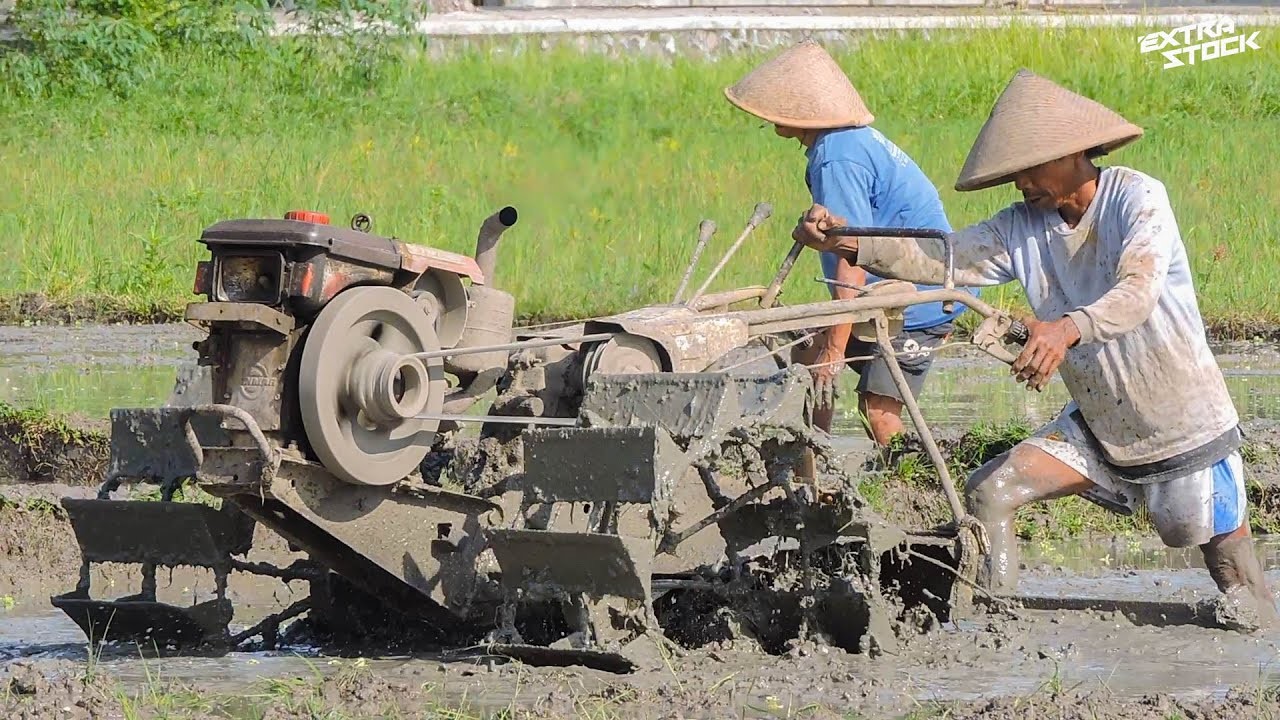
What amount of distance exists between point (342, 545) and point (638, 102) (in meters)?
10.7

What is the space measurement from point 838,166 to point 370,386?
2.18m

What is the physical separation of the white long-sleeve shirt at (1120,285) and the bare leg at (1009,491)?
154mm

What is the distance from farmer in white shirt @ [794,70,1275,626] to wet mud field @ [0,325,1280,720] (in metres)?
0.27

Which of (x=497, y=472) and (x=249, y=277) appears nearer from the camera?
(x=249, y=277)

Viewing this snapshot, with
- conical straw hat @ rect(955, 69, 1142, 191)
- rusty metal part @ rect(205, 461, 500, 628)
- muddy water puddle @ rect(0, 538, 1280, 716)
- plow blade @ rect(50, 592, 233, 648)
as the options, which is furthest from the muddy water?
conical straw hat @ rect(955, 69, 1142, 191)

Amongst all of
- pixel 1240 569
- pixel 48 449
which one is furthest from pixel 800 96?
pixel 48 449

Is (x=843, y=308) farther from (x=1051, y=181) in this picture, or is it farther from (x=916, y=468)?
(x=916, y=468)

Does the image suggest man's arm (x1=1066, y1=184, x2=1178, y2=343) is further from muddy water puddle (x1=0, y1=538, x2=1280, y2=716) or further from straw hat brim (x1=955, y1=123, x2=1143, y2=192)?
muddy water puddle (x1=0, y1=538, x2=1280, y2=716)

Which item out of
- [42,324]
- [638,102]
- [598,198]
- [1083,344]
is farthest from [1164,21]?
[1083,344]

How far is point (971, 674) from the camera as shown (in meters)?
5.11

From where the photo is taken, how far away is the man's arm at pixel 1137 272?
5008mm

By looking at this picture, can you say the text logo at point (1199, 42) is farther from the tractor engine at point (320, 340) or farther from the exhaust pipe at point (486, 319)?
the tractor engine at point (320, 340)

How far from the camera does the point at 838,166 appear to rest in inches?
254

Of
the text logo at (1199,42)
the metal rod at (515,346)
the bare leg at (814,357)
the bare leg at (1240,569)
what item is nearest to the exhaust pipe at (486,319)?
the metal rod at (515,346)
